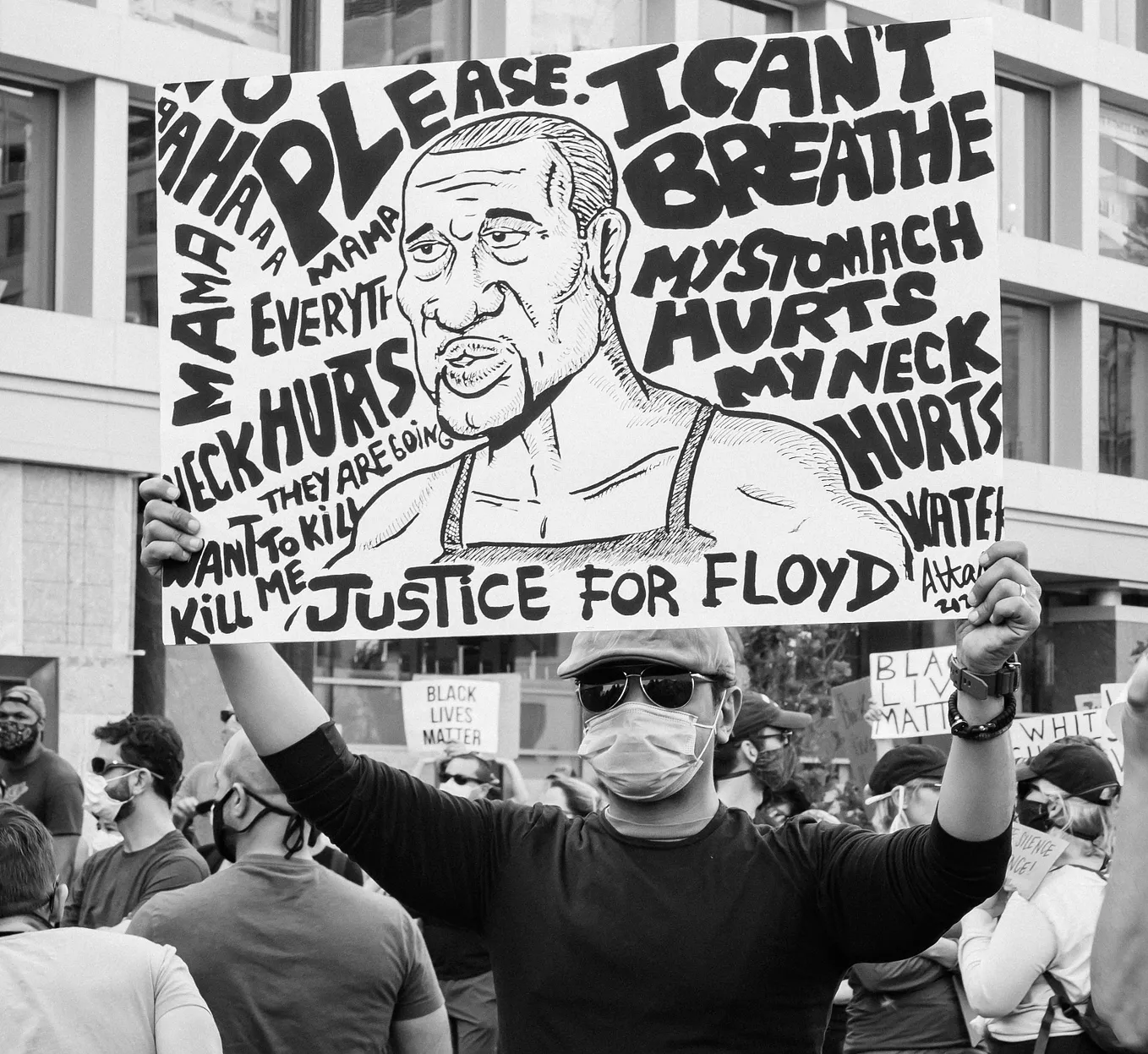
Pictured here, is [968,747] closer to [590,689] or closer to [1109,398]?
[590,689]

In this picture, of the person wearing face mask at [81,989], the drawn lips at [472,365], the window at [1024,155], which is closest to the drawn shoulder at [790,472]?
the drawn lips at [472,365]

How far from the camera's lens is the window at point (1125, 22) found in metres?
26.1

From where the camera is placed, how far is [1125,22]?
26.4 metres

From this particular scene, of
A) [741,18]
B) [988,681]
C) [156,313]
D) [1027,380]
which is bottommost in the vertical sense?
[988,681]

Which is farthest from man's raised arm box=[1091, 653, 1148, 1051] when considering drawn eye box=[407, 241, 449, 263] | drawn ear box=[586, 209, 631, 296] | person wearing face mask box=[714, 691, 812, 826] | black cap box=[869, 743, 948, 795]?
black cap box=[869, 743, 948, 795]

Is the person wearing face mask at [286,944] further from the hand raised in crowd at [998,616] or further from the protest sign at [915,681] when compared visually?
the protest sign at [915,681]

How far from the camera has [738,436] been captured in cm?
333

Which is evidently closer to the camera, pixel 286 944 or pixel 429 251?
pixel 429 251

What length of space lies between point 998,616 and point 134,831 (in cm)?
430

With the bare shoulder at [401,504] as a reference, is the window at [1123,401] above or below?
above

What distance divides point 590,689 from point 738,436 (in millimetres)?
514

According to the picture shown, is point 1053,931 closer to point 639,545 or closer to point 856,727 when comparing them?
point 639,545

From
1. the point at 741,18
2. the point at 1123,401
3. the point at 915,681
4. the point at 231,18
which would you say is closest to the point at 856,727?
the point at 915,681

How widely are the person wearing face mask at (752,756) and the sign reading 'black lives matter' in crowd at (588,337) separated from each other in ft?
9.14
